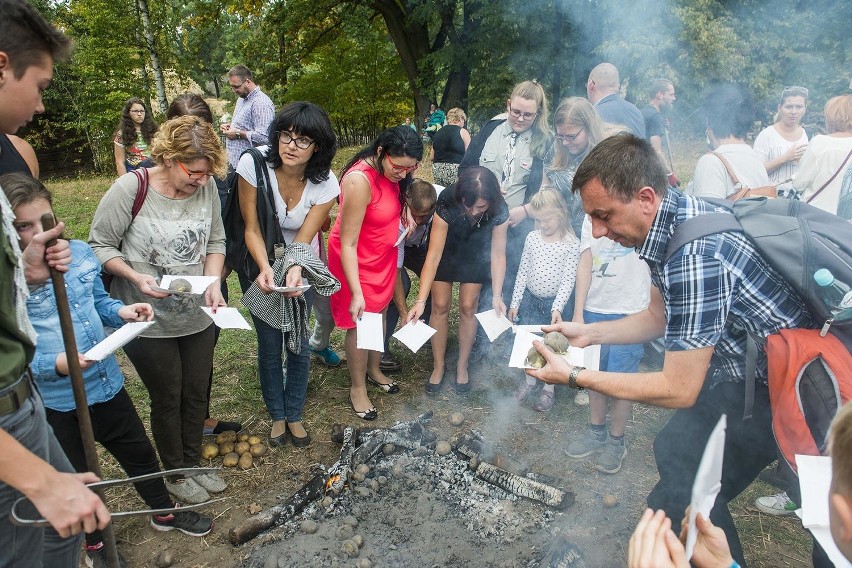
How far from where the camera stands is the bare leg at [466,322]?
4383mm

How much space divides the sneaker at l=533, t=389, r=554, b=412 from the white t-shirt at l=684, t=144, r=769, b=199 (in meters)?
1.97

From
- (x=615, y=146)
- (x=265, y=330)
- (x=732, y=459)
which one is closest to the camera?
(x=615, y=146)

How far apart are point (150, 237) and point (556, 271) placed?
9.16 ft

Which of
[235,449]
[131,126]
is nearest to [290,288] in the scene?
[235,449]

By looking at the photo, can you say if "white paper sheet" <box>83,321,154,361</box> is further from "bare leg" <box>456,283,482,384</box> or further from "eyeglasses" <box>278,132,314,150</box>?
"bare leg" <box>456,283,482,384</box>

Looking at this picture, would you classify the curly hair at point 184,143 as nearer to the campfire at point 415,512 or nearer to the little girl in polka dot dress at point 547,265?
the campfire at point 415,512

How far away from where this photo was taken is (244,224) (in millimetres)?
3484

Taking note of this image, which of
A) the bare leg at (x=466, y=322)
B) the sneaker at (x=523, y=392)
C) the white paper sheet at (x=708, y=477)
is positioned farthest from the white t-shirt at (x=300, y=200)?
the white paper sheet at (x=708, y=477)

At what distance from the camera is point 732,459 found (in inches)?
90.0

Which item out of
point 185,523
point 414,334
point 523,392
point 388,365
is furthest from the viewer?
point 388,365

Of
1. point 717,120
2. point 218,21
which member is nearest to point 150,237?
point 717,120

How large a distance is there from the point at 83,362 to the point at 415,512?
75.9 inches

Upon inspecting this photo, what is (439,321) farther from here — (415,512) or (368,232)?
(415,512)

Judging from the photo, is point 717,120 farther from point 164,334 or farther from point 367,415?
point 164,334
